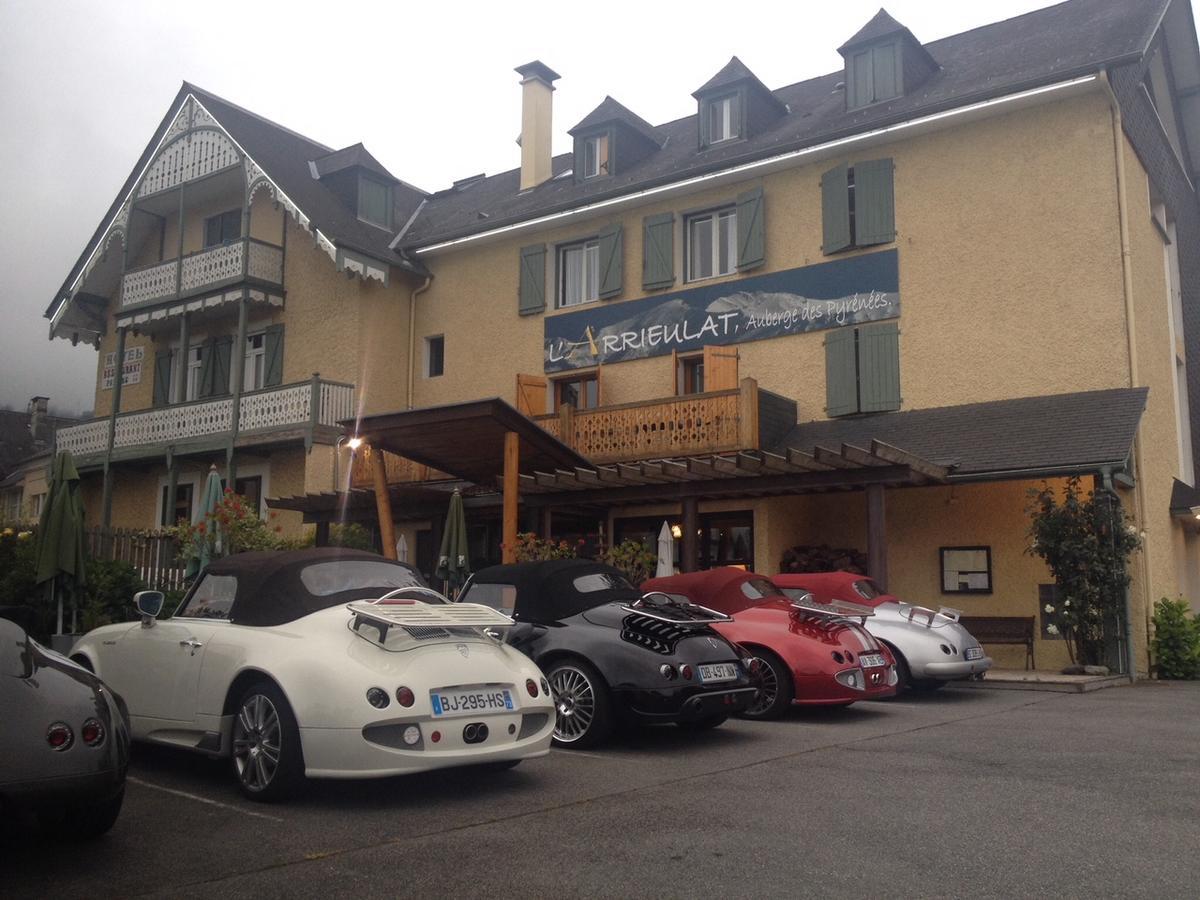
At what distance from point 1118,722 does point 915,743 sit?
8.21 feet

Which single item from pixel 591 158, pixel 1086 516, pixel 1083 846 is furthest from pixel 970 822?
pixel 591 158

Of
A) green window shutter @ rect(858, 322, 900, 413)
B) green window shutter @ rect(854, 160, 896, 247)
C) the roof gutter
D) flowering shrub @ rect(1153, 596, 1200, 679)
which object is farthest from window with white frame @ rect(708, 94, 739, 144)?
flowering shrub @ rect(1153, 596, 1200, 679)

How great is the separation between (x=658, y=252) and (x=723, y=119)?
319cm

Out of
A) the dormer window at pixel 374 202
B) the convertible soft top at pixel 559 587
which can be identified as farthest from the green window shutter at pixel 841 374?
the dormer window at pixel 374 202

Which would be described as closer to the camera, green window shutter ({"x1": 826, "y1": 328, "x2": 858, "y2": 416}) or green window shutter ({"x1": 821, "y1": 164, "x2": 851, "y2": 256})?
green window shutter ({"x1": 826, "y1": 328, "x2": 858, "y2": 416})

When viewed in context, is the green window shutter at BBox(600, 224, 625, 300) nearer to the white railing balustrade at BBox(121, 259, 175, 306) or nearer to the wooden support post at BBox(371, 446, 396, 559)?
the wooden support post at BBox(371, 446, 396, 559)

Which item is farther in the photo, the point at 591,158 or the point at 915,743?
the point at 591,158

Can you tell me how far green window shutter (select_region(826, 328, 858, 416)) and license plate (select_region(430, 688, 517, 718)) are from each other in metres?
12.6

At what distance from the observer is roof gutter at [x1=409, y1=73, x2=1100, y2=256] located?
1627 centimetres

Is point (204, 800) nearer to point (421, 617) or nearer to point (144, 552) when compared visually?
point (421, 617)

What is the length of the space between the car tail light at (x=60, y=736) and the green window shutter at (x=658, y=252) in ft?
53.7

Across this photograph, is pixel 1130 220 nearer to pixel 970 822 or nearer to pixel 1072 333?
pixel 1072 333

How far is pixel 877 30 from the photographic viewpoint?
19.3 meters

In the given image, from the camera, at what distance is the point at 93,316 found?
28453 millimetres
